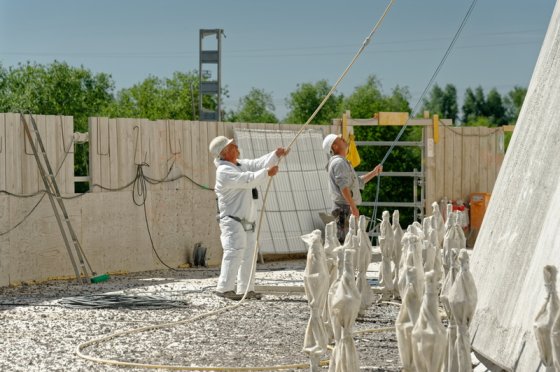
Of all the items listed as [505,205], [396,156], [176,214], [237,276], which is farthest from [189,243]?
[396,156]

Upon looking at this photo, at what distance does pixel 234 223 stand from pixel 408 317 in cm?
618

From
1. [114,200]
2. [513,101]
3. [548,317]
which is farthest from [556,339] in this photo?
[513,101]

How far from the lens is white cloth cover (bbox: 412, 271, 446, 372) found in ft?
16.7

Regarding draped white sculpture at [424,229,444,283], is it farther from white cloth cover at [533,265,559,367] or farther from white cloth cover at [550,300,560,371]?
white cloth cover at [550,300,560,371]

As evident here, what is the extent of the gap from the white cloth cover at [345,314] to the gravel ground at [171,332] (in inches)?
70.8

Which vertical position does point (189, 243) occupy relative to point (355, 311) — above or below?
below

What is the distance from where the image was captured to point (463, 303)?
5012 mm

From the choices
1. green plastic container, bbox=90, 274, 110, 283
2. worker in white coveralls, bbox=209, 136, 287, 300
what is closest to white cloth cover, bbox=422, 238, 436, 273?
worker in white coveralls, bbox=209, 136, 287, 300

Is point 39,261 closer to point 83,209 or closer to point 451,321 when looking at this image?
point 83,209

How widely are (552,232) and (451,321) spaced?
2.81 ft

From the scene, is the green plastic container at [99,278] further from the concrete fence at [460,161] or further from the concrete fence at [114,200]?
the concrete fence at [460,161]

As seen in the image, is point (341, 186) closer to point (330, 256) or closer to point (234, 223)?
point (234, 223)

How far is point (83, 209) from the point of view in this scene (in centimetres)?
1455

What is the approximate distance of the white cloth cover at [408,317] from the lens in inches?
211
